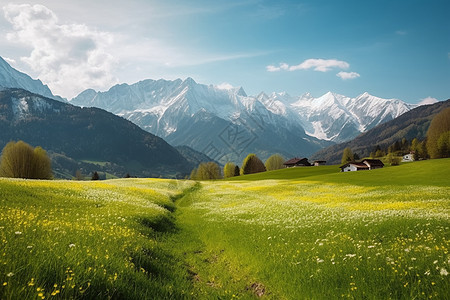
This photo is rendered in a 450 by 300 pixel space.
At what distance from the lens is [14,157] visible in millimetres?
89312

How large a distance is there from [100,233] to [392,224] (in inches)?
575

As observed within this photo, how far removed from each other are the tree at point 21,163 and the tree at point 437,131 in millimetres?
152317

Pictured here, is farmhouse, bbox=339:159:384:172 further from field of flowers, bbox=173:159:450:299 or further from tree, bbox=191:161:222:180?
field of flowers, bbox=173:159:450:299

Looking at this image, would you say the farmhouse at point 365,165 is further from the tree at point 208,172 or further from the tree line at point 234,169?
the tree at point 208,172

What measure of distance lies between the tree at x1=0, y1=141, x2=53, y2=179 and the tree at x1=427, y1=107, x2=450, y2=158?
152317 millimetres

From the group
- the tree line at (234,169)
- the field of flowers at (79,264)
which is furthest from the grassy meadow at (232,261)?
the tree line at (234,169)

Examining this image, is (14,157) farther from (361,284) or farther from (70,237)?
(361,284)

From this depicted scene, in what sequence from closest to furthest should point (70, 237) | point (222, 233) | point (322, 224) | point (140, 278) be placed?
1. point (140, 278)
2. point (70, 237)
3. point (322, 224)
4. point (222, 233)

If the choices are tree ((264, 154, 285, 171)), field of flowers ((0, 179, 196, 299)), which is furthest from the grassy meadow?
A: tree ((264, 154, 285, 171))

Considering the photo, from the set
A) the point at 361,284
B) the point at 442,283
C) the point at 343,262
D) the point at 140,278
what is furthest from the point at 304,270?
the point at 140,278

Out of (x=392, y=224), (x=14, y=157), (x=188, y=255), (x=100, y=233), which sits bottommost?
(x=188, y=255)

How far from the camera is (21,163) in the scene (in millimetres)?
90375

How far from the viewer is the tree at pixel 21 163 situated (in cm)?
8894

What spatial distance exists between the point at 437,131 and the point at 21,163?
536 feet
